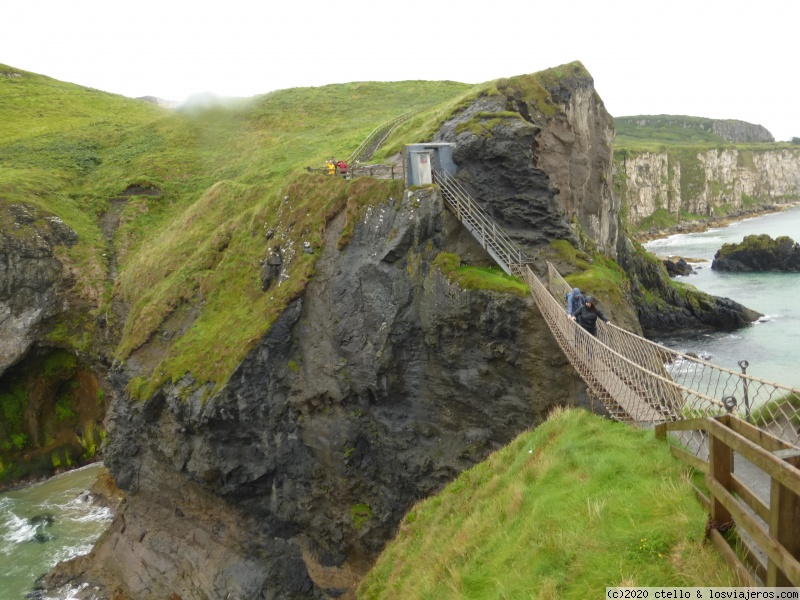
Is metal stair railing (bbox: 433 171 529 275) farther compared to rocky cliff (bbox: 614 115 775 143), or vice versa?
rocky cliff (bbox: 614 115 775 143)

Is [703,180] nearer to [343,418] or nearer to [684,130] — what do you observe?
[684,130]

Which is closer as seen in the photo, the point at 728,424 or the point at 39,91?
the point at 728,424

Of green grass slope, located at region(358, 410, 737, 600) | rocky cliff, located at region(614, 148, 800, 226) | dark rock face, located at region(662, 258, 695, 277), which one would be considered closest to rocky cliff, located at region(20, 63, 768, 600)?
green grass slope, located at region(358, 410, 737, 600)

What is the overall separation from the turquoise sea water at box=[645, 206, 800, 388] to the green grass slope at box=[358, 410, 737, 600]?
799 cm

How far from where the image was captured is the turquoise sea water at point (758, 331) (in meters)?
32.0

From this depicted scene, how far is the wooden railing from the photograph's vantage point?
12.9ft

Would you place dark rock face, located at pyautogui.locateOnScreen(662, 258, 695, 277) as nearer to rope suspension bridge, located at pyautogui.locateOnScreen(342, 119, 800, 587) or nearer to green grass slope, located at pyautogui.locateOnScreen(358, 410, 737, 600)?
rope suspension bridge, located at pyautogui.locateOnScreen(342, 119, 800, 587)

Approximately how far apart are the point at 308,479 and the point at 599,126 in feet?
82.2

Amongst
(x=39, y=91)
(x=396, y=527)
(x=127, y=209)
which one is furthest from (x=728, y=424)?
(x=39, y=91)

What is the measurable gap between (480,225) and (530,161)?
4.50m

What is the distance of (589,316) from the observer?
13.3 metres

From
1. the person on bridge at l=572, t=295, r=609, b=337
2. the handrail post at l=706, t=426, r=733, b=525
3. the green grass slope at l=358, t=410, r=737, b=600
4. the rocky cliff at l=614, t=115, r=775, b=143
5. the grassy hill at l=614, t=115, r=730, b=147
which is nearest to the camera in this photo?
the handrail post at l=706, t=426, r=733, b=525

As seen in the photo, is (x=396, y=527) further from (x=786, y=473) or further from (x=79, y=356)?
(x=79, y=356)

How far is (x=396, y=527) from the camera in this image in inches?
738
